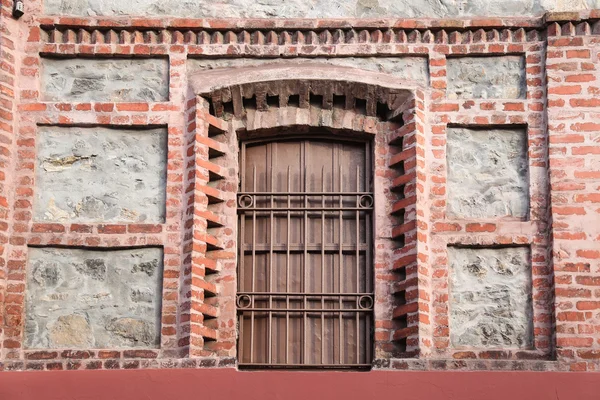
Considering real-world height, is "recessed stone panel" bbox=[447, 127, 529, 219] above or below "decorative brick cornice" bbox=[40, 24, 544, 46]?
below

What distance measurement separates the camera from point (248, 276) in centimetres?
1197

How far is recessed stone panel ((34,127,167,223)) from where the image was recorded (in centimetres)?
1196

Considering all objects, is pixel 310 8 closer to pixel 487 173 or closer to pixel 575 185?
pixel 487 173

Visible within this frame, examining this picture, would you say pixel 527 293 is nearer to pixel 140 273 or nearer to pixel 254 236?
pixel 254 236

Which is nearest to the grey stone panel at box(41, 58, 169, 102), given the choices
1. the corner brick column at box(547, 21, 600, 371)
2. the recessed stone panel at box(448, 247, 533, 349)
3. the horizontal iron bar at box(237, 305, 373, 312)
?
the horizontal iron bar at box(237, 305, 373, 312)

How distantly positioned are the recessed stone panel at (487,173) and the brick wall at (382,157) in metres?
0.02

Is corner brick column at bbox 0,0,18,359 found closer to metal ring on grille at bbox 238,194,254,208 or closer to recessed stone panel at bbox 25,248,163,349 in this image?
recessed stone panel at bbox 25,248,163,349

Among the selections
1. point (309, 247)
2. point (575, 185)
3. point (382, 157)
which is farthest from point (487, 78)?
point (309, 247)

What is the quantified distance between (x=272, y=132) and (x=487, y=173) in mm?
1786

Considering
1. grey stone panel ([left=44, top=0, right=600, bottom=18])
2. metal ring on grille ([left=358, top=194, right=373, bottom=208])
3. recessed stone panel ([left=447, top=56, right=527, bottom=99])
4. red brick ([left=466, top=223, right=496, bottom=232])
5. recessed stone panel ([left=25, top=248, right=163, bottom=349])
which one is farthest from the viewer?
grey stone panel ([left=44, top=0, right=600, bottom=18])

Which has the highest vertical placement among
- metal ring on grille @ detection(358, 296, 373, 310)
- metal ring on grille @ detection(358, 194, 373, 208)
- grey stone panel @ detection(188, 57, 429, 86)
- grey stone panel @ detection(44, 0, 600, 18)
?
grey stone panel @ detection(44, 0, 600, 18)

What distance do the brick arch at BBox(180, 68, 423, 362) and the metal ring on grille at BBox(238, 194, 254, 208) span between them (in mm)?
71

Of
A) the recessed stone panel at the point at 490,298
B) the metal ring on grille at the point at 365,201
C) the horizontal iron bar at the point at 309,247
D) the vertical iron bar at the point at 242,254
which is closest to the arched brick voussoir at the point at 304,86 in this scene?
the vertical iron bar at the point at 242,254

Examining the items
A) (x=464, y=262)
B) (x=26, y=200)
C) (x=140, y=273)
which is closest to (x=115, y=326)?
(x=140, y=273)
